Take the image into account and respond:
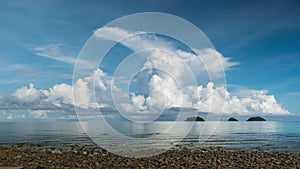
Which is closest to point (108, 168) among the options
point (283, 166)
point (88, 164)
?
point (88, 164)

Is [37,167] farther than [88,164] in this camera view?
No

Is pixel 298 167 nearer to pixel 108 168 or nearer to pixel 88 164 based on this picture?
pixel 108 168

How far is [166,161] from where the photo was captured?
27.5 m

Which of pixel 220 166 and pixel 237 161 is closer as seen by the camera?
pixel 220 166

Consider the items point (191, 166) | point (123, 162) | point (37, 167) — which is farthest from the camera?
point (123, 162)

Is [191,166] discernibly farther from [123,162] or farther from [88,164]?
[88,164]

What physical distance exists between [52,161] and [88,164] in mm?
4014

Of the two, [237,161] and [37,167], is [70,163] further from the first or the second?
[237,161]

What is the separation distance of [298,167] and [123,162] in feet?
51.0

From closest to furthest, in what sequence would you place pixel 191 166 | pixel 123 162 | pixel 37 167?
Answer: pixel 37 167 < pixel 191 166 < pixel 123 162

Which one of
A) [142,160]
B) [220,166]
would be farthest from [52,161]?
[220,166]

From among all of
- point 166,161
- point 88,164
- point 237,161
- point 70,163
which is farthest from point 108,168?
point 237,161

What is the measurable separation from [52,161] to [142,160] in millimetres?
8425

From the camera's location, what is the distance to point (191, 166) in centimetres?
2519
